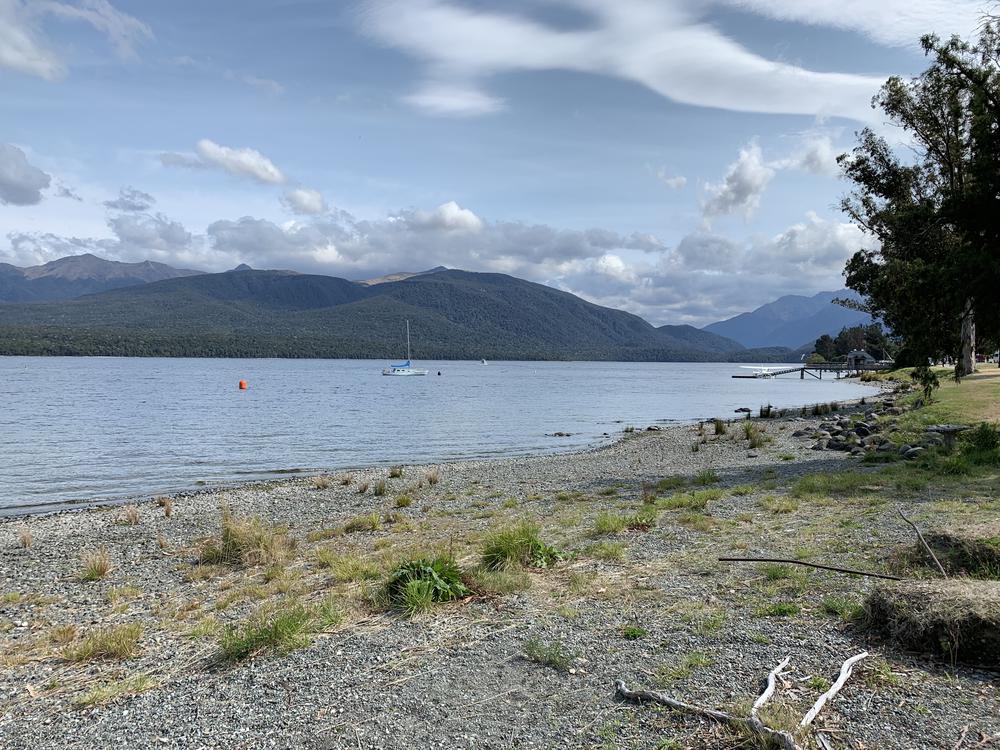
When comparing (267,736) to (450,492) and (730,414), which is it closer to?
(450,492)

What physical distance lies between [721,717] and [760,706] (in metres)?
0.30

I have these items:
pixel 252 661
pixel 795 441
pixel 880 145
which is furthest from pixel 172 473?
pixel 880 145

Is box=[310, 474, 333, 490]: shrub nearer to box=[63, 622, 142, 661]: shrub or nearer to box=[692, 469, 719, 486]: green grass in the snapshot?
box=[692, 469, 719, 486]: green grass

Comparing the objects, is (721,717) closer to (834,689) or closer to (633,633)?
(834,689)

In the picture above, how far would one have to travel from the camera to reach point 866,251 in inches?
1734

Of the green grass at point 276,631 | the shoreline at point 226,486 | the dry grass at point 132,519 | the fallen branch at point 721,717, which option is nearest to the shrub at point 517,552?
the green grass at point 276,631

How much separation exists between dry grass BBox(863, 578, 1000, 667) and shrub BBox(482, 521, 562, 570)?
4.39 metres

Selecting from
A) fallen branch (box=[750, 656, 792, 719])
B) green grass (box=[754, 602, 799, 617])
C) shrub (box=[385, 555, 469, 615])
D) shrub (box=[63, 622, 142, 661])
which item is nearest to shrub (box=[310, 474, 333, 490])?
shrub (box=[385, 555, 469, 615])

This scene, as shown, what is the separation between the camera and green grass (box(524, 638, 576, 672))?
6.02m

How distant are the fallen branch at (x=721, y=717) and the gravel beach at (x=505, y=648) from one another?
0.33ft

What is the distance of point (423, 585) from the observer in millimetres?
7953

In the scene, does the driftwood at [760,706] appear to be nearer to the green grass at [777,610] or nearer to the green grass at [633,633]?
the green grass at [633,633]

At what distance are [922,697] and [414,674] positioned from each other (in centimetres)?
399

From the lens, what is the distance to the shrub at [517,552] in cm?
942
